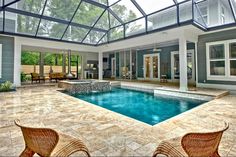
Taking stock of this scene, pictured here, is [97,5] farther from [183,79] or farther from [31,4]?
[183,79]

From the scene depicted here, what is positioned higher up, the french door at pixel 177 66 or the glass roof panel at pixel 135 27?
the glass roof panel at pixel 135 27

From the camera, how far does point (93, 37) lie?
1114 centimetres

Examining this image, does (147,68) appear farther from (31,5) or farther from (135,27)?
(31,5)

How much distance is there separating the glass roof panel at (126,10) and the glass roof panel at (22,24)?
14.8ft

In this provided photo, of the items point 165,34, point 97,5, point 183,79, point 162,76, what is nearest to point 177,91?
point 183,79

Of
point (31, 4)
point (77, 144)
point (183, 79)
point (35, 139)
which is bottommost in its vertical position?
point (77, 144)

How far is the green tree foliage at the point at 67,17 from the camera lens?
784cm

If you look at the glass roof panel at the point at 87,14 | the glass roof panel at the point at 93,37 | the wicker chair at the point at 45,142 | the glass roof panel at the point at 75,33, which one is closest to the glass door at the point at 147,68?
the glass roof panel at the point at 93,37

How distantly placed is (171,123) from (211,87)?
610 cm

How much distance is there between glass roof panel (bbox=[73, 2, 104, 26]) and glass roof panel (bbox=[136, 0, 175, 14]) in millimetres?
2537

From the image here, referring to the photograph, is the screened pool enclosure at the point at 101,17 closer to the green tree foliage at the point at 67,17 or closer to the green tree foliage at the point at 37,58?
the green tree foliage at the point at 67,17

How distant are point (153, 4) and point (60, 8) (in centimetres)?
489

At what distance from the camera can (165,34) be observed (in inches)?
320

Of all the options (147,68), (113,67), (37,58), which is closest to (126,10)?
(147,68)
